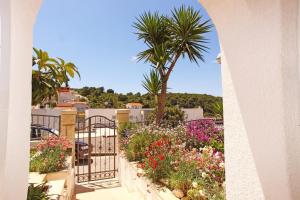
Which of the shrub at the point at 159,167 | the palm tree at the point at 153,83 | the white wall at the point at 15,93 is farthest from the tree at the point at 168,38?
the white wall at the point at 15,93

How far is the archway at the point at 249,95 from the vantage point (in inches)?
58.4

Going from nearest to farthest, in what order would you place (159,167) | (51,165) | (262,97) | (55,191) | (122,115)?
(262,97), (55,191), (159,167), (51,165), (122,115)

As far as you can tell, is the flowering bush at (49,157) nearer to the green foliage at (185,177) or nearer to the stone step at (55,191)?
the stone step at (55,191)

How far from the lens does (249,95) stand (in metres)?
1.83

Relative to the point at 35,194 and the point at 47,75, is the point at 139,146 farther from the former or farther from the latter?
the point at 35,194

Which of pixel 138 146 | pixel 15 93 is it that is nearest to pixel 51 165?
pixel 138 146

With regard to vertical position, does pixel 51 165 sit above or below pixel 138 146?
below

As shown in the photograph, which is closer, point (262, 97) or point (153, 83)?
point (262, 97)

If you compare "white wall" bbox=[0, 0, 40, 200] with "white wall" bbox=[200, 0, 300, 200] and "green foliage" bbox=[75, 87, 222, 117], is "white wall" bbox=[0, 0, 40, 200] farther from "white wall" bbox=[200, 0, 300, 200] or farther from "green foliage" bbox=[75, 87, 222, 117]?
"green foliage" bbox=[75, 87, 222, 117]

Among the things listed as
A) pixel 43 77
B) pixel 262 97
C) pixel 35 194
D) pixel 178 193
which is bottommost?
pixel 178 193

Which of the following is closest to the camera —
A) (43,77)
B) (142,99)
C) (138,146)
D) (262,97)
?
(262,97)

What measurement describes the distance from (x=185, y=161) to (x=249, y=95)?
97.0 inches

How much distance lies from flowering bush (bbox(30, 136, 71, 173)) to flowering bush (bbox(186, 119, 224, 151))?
343 cm

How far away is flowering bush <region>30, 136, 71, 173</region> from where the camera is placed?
14.9ft
